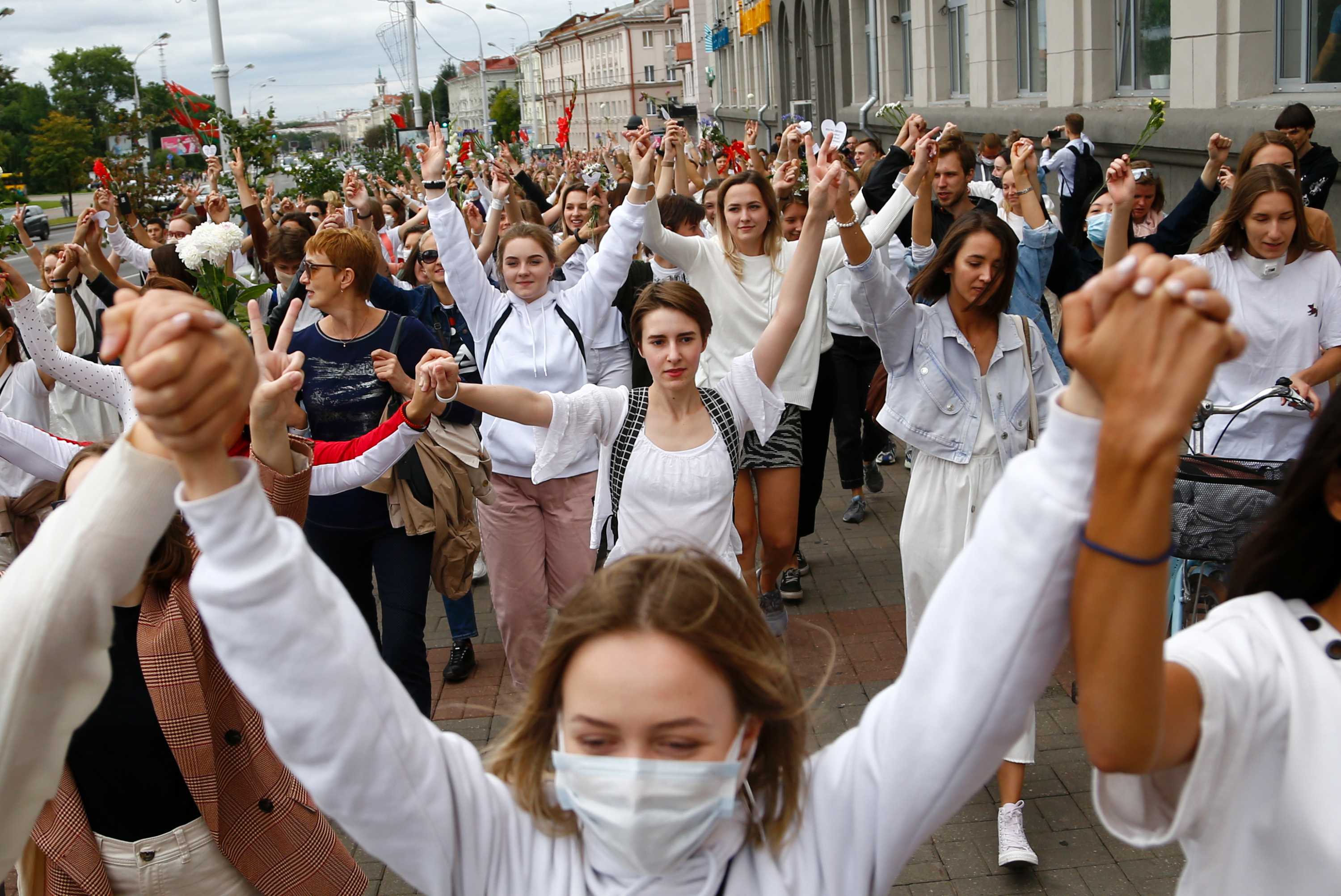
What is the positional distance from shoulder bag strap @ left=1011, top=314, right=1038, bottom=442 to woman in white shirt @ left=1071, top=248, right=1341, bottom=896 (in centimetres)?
257

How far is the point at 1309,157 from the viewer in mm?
7664

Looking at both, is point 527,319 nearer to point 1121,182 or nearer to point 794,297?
point 794,297

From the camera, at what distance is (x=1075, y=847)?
4.14 metres

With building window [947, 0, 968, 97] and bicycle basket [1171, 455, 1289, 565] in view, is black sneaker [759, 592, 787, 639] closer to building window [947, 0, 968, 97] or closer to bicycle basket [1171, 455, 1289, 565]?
bicycle basket [1171, 455, 1289, 565]

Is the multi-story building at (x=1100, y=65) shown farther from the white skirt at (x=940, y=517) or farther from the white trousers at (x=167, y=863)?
the white trousers at (x=167, y=863)

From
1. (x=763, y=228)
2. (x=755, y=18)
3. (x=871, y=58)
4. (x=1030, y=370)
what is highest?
(x=755, y=18)

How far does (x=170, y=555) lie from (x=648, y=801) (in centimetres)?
164

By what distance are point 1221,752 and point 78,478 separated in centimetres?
235

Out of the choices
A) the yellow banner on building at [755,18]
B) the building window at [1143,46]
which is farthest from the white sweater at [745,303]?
the yellow banner on building at [755,18]

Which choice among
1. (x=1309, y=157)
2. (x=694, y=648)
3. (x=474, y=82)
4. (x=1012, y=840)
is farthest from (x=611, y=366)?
(x=474, y=82)

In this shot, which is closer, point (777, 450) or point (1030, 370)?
point (1030, 370)

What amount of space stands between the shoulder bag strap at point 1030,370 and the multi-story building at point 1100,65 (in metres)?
5.54

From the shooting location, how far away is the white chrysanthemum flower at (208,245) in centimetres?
650

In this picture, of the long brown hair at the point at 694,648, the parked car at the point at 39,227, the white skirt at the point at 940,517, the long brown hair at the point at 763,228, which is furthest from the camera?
the parked car at the point at 39,227
